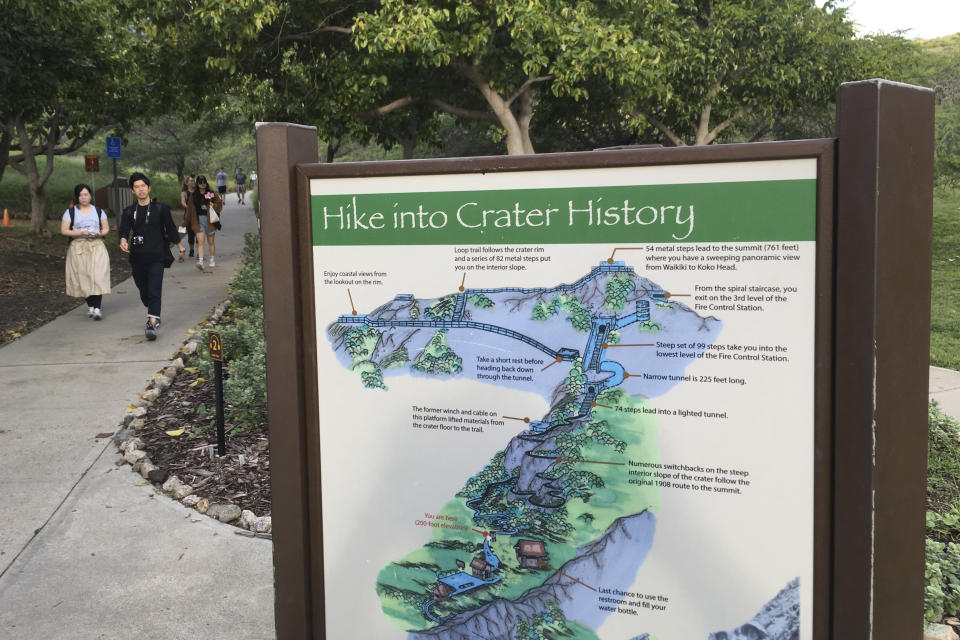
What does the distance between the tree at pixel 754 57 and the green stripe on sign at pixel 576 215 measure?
61.7 feet

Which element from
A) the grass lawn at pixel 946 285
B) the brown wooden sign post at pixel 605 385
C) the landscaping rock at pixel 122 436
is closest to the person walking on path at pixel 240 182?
the grass lawn at pixel 946 285

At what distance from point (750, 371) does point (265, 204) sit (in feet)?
4.83

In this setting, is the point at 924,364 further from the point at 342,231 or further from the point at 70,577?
the point at 70,577

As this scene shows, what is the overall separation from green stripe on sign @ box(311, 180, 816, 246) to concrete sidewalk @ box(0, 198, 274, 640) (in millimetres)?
2170

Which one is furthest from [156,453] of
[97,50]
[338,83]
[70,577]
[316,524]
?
[97,50]

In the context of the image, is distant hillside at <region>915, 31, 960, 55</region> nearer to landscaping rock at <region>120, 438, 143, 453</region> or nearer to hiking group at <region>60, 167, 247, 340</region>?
hiking group at <region>60, 167, 247, 340</region>

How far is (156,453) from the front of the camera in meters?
6.11

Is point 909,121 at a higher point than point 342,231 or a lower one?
higher

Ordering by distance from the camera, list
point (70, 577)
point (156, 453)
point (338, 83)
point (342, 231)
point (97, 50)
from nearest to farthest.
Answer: point (342, 231)
point (70, 577)
point (156, 453)
point (338, 83)
point (97, 50)

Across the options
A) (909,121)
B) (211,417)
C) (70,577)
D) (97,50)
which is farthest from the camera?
(97,50)

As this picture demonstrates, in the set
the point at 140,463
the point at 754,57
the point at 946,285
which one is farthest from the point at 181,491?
the point at 754,57

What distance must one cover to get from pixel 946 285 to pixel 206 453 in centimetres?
1348

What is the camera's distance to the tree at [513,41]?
1278cm

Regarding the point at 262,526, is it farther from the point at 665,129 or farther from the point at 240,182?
Answer: the point at 240,182
